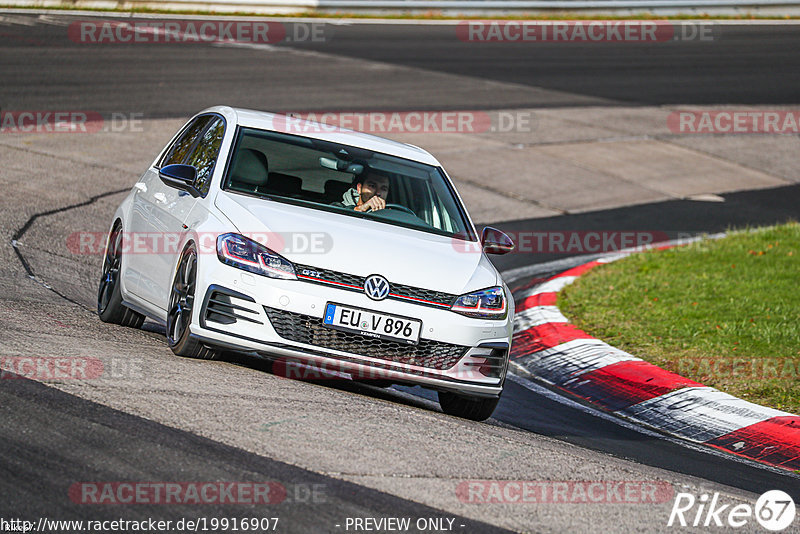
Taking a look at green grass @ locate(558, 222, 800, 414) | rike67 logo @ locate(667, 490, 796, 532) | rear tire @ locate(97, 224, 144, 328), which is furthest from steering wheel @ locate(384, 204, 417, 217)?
rike67 logo @ locate(667, 490, 796, 532)

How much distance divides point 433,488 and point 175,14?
2676cm

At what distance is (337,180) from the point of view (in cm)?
762

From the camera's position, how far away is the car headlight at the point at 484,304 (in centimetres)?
665

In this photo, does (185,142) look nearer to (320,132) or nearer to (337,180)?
(320,132)

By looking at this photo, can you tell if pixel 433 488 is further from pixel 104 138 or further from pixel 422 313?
pixel 104 138

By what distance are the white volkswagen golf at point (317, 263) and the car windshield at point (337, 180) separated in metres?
0.01

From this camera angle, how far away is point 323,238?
6.62m

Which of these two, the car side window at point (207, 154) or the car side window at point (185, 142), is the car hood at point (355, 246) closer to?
the car side window at point (207, 154)

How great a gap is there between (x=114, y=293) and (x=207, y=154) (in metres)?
1.21

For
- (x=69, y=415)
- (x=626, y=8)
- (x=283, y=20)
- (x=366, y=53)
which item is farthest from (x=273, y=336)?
(x=626, y=8)

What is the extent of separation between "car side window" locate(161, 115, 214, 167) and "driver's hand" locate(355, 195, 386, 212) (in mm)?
1430

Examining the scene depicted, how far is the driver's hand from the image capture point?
750 centimetres

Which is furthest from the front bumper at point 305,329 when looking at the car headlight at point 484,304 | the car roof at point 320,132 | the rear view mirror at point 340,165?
the car roof at point 320,132

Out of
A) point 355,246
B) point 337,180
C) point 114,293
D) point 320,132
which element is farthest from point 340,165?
point 114,293
